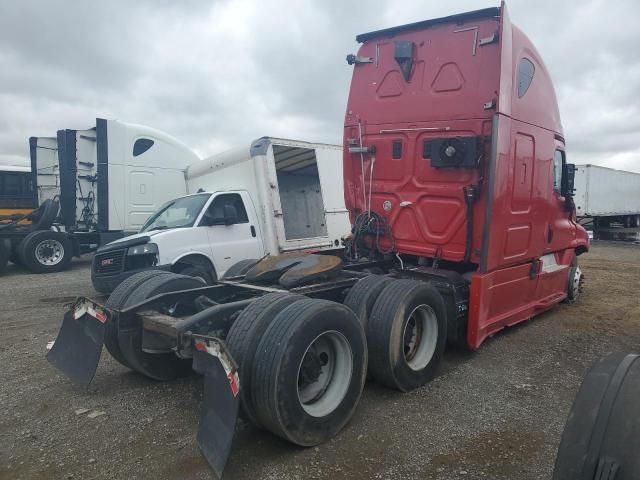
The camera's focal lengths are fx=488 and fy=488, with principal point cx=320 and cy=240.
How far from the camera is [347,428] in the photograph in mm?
3648

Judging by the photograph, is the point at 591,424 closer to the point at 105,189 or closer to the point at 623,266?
the point at 105,189

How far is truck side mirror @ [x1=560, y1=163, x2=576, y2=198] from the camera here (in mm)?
6730

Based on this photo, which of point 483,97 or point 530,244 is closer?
point 483,97

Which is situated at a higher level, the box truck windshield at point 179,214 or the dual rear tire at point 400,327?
the box truck windshield at point 179,214

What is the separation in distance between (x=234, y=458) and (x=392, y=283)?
2071 mm

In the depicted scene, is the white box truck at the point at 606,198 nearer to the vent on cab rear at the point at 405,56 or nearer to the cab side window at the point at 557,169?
the cab side window at the point at 557,169

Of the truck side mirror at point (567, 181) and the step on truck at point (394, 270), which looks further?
the truck side mirror at point (567, 181)

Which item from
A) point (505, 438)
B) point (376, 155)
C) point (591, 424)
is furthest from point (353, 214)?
point (591, 424)

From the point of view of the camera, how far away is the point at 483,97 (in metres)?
5.19

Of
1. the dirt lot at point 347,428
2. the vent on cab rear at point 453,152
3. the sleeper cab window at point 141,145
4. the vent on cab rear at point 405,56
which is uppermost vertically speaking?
the vent on cab rear at point 405,56

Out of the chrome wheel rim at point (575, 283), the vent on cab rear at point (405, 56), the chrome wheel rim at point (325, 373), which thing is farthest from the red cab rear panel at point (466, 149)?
the chrome wheel rim at point (325, 373)

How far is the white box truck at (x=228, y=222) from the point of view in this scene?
7.51 metres

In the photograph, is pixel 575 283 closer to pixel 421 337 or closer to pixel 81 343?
pixel 421 337

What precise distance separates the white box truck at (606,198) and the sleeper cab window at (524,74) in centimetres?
1685
